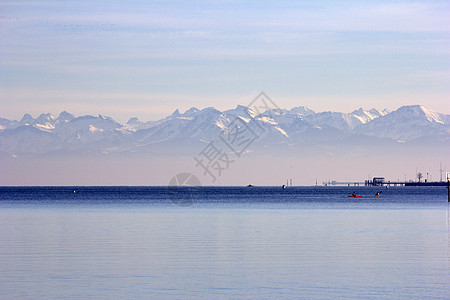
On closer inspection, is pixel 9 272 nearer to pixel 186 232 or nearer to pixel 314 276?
pixel 314 276

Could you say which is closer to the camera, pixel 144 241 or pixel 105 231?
pixel 144 241

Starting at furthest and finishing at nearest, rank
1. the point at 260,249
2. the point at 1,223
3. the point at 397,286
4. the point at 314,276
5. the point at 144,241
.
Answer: the point at 1,223, the point at 144,241, the point at 260,249, the point at 314,276, the point at 397,286

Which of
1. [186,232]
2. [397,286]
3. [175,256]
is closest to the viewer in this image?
[397,286]

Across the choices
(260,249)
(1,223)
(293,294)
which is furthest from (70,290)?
(1,223)

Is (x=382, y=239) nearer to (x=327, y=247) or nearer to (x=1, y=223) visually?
(x=327, y=247)

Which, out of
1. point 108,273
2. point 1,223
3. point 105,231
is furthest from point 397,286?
point 1,223

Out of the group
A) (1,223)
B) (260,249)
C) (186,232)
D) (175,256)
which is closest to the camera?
(175,256)

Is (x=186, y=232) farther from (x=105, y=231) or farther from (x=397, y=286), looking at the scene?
(x=397, y=286)

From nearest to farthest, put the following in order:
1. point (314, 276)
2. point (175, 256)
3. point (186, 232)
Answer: point (314, 276) < point (175, 256) < point (186, 232)

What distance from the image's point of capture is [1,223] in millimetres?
77062

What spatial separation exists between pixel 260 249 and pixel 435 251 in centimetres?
1122

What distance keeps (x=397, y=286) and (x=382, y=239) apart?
22.9 meters

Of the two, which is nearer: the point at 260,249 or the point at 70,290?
the point at 70,290

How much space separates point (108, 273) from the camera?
37938 mm
